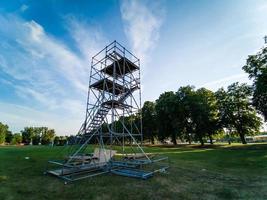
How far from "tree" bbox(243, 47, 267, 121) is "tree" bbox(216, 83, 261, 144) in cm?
851

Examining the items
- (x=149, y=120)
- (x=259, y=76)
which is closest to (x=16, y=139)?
(x=149, y=120)

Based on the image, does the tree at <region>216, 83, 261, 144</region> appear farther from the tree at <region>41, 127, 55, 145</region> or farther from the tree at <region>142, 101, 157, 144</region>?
the tree at <region>41, 127, 55, 145</region>

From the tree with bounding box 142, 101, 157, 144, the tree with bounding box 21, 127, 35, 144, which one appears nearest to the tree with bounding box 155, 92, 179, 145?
the tree with bounding box 142, 101, 157, 144

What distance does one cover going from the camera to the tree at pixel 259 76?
22266mm

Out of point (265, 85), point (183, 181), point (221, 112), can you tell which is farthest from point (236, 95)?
point (183, 181)

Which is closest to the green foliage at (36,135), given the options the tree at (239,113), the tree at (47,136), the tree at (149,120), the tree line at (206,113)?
the tree at (47,136)

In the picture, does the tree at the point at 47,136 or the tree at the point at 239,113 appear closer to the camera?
the tree at the point at 239,113

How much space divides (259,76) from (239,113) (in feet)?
46.2

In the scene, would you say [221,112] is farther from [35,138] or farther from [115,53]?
[35,138]

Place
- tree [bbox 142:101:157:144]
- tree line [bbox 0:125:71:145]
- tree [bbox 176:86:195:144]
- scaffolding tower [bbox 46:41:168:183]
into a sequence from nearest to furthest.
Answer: scaffolding tower [bbox 46:41:168:183] → tree [bbox 176:86:195:144] → tree [bbox 142:101:157:144] → tree line [bbox 0:125:71:145]

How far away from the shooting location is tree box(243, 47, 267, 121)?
73.0ft

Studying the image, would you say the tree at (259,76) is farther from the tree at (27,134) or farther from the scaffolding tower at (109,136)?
the tree at (27,134)

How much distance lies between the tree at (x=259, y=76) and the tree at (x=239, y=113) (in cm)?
851

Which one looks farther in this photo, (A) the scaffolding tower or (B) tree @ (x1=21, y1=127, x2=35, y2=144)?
(B) tree @ (x1=21, y1=127, x2=35, y2=144)
